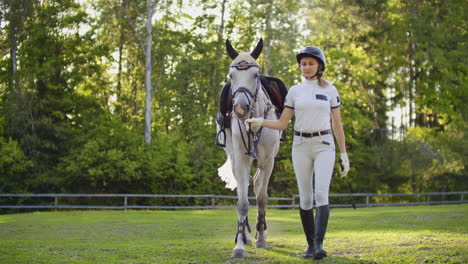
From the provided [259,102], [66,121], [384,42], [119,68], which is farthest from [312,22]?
[259,102]

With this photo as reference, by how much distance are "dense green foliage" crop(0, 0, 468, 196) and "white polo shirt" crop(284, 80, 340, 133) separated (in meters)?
23.0

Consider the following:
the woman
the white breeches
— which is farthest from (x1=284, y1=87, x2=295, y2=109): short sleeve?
the white breeches

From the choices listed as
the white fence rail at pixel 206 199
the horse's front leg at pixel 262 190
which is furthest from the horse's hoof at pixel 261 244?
the white fence rail at pixel 206 199

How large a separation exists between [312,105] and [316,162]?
0.66 meters

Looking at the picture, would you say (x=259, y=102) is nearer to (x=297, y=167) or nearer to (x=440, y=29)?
(x=297, y=167)

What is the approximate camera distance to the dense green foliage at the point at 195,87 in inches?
1222

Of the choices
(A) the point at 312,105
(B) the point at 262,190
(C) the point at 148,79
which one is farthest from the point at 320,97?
(C) the point at 148,79

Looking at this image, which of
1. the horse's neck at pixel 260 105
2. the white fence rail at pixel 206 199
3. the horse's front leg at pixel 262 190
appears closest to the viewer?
the horse's neck at pixel 260 105

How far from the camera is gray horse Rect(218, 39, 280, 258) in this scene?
7.94m

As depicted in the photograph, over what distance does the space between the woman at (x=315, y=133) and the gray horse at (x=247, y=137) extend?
0.71 metres

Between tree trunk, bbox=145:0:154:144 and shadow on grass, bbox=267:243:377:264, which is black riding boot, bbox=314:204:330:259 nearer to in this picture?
shadow on grass, bbox=267:243:377:264

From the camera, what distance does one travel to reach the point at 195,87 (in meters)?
39.5

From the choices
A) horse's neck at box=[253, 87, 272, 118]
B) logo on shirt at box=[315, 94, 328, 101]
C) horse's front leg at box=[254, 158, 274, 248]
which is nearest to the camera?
logo on shirt at box=[315, 94, 328, 101]

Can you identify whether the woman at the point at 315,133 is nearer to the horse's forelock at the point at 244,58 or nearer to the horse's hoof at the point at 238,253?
the horse's hoof at the point at 238,253
